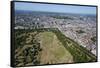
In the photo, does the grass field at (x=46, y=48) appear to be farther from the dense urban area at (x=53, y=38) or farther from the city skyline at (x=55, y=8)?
the city skyline at (x=55, y=8)

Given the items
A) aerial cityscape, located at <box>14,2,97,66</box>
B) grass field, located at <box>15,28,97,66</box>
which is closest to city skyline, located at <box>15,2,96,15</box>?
aerial cityscape, located at <box>14,2,97,66</box>

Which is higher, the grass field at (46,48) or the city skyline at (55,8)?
the city skyline at (55,8)

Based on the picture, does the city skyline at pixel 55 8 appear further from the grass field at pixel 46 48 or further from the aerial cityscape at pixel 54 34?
the grass field at pixel 46 48

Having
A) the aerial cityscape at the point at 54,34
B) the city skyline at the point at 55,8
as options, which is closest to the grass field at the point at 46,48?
the aerial cityscape at the point at 54,34

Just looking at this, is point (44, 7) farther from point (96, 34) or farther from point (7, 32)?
point (96, 34)

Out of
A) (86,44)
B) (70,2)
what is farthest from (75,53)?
(70,2)

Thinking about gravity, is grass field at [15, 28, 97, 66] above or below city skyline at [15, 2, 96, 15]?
below

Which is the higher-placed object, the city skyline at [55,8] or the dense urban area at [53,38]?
the city skyline at [55,8]

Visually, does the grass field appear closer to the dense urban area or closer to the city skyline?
the dense urban area
